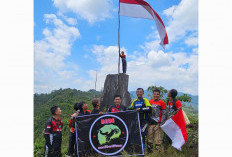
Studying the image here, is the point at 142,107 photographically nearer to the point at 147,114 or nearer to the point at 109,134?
the point at 147,114

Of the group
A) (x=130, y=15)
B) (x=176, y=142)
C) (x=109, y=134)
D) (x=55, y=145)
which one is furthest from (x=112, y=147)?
(x=130, y=15)

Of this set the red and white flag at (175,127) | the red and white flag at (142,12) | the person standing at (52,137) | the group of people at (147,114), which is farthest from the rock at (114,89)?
the person standing at (52,137)

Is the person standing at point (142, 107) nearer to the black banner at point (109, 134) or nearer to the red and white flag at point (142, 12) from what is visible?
the black banner at point (109, 134)

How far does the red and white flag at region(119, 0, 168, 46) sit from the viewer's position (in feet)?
24.2

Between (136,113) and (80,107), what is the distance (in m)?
1.57

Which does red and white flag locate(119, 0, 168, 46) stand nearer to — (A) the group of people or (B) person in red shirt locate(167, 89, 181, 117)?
(B) person in red shirt locate(167, 89, 181, 117)

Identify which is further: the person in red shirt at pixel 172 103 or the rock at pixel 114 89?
the rock at pixel 114 89

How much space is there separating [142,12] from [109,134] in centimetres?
512

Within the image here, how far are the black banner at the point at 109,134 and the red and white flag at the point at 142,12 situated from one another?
420 centimetres

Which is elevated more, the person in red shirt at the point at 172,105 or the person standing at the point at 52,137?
the person in red shirt at the point at 172,105

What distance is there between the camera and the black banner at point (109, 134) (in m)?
4.72

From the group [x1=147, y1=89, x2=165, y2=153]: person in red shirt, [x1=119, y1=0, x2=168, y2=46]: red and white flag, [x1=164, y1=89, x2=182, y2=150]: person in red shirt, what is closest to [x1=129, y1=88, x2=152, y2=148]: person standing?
[x1=147, y1=89, x2=165, y2=153]: person in red shirt

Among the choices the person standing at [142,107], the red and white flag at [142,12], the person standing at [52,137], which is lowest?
the person standing at [52,137]

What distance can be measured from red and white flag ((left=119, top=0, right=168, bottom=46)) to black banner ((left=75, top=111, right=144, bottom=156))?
4.20m
